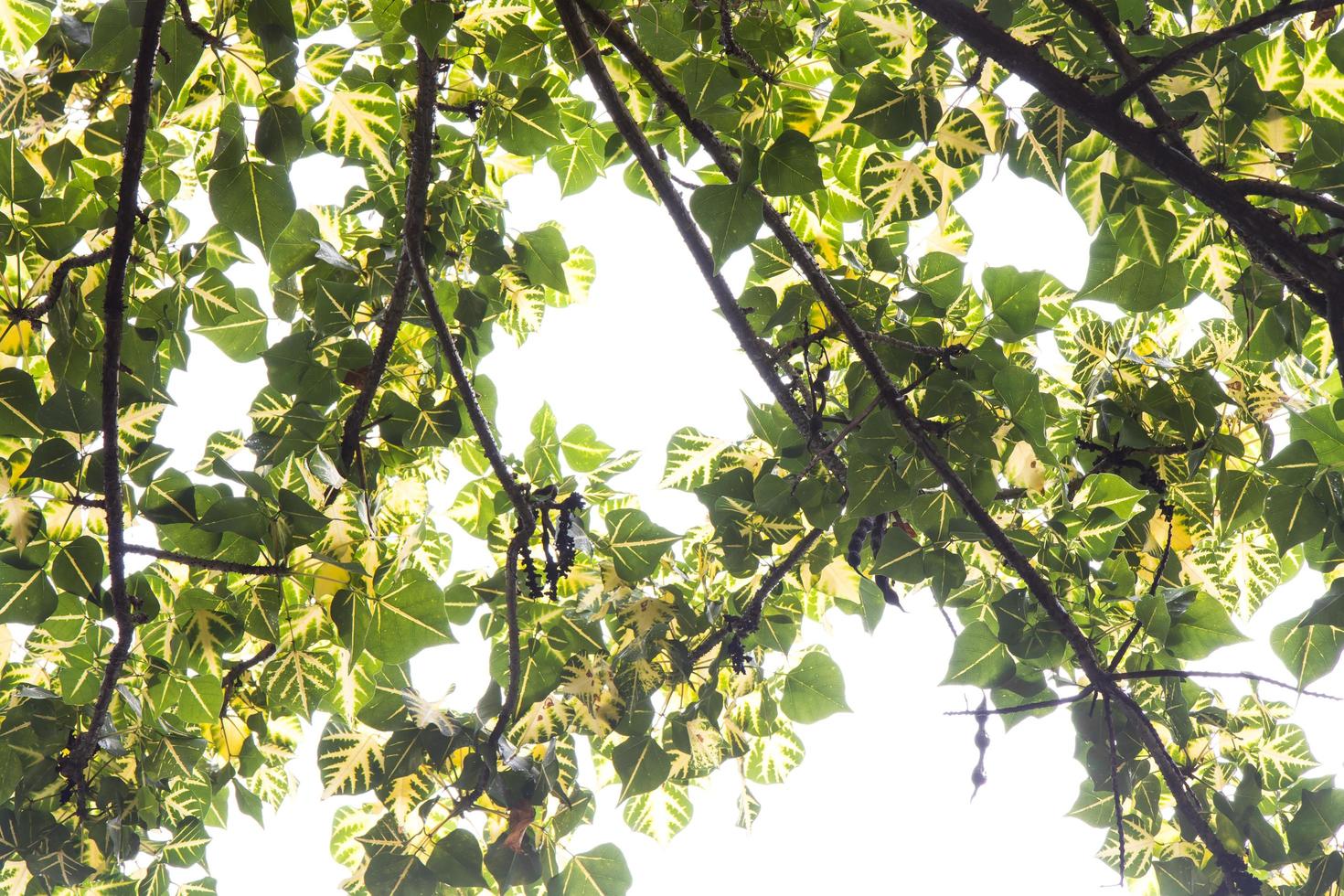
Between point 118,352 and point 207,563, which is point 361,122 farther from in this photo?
point 207,563

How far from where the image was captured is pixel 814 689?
1.23 meters

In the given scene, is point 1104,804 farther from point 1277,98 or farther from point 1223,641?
point 1277,98

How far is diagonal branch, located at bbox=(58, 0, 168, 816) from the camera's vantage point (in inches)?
31.4

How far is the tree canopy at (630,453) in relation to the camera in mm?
908

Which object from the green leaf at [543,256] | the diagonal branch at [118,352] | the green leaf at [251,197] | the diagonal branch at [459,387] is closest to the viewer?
the diagonal branch at [118,352]

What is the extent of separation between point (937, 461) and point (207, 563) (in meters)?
0.74

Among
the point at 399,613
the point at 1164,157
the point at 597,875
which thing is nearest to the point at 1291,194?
the point at 1164,157

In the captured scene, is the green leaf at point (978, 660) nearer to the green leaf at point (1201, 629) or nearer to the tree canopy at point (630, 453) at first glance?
the tree canopy at point (630, 453)

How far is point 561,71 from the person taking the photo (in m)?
1.32

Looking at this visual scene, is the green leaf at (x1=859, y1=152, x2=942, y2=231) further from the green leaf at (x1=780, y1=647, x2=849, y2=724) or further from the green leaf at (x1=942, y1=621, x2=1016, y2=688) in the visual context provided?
the green leaf at (x1=780, y1=647, x2=849, y2=724)

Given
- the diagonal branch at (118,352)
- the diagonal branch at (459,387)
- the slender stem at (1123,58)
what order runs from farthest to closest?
the diagonal branch at (459,387), the diagonal branch at (118,352), the slender stem at (1123,58)

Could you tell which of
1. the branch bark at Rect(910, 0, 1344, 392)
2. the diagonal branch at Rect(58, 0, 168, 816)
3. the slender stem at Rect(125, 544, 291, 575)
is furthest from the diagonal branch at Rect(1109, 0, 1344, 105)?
the slender stem at Rect(125, 544, 291, 575)

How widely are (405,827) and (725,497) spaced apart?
1.81 feet

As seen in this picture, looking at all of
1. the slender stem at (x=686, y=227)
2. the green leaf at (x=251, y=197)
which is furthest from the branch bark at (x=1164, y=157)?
the green leaf at (x=251, y=197)
